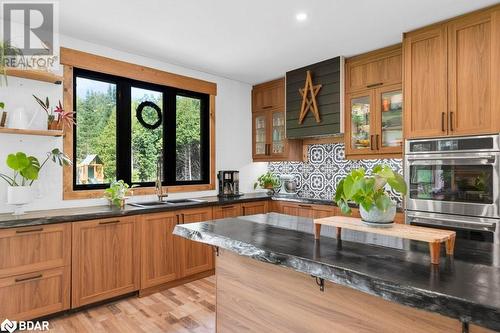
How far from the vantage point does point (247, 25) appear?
2.87m

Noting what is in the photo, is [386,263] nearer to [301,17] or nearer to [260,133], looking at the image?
[301,17]

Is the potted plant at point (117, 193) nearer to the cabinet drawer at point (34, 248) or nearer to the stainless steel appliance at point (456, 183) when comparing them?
the cabinet drawer at point (34, 248)

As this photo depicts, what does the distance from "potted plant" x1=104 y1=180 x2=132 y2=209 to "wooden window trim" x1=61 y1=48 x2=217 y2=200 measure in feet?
0.57

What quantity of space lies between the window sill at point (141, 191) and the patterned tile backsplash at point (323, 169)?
1.38 m

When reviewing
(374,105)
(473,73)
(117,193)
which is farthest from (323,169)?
(117,193)

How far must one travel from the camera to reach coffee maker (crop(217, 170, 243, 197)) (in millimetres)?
4348

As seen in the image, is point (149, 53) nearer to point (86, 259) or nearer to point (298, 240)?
point (86, 259)

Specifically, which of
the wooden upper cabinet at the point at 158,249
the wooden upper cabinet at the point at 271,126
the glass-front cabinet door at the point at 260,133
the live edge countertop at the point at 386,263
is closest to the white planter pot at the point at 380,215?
the live edge countertop at the point at 386,263

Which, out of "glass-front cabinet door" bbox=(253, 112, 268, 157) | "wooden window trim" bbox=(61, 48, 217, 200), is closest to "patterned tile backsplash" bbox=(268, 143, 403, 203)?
"glass-front cabinet door" bbox=(253, 112, 268, 157)

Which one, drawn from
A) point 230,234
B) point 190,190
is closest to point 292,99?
point 190,190

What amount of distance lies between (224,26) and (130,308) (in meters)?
2.83

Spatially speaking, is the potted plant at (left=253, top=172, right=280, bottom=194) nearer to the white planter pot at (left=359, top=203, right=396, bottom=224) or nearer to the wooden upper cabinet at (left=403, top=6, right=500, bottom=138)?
the wooden upper cabinet at (left=403, top=6, right=500, bottom=138)

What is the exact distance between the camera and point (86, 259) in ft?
9.01

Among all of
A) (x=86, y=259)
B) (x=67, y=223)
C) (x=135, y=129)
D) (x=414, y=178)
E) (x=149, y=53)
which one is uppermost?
(x=149, y=53)
